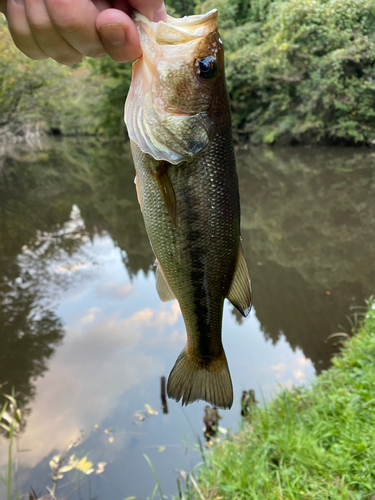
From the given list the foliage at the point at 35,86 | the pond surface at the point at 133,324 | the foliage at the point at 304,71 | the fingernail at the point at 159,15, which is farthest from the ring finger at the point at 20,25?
the foliage at the point at 35,86

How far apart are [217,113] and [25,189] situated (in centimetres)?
1587

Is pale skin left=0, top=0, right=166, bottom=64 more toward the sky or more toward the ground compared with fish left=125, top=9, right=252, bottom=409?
more toward the sky

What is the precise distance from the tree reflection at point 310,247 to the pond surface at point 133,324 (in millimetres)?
29

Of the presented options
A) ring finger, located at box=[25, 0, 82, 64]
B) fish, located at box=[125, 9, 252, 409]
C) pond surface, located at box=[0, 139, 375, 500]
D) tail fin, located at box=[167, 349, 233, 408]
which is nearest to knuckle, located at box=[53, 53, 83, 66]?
ring finger, located at box=[25, 0, 82, 64]

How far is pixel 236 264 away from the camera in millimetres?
1401

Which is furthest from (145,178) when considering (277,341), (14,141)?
(14,141)

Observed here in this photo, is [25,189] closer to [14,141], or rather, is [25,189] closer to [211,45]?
[211,45]

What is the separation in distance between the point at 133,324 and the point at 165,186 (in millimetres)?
4765

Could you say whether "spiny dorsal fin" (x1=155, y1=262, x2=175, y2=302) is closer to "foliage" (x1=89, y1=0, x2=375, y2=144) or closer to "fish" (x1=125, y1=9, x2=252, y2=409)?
"fish" (x1=125, y1=9, x2=252, y2=409)

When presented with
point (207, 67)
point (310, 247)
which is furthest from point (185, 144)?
point (310, 247)

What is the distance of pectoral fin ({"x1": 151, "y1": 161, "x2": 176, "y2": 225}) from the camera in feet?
4.14

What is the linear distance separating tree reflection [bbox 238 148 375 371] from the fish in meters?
3.96

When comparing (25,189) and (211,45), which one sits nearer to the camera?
(211,45)

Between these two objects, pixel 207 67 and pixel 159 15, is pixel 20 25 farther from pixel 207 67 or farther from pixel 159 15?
pixel 207 67
